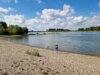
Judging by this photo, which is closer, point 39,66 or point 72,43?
point 39,66

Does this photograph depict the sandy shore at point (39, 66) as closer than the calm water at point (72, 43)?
Yes

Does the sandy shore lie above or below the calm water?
above

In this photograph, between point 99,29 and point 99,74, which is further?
point 99,29

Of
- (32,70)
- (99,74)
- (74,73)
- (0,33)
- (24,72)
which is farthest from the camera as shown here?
(0,33)

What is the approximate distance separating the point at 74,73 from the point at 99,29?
19580 centimetres

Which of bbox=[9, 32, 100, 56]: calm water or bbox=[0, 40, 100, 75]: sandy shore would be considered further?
bbox=[9, 32, 100, 56]: calm water

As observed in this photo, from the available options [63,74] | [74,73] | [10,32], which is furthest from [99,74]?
[10,32]

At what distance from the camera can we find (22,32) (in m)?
125

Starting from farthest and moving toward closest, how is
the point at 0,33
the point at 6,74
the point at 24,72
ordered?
1. the point at 0,33
2. the point at 24,72
3. the point at 6,74

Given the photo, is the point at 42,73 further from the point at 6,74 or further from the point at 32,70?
the point at 6,74

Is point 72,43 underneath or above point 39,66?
underneath

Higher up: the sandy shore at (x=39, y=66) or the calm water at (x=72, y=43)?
the sandy shore at (x=39, y=66)

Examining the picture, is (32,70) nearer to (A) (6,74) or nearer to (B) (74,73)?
(A) (6,74)

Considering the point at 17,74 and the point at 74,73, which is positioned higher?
the point at 17,74
